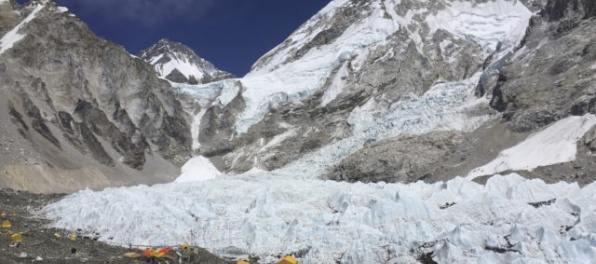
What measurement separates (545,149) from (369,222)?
29.9 meters

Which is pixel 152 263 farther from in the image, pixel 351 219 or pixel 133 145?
pixel 133 145

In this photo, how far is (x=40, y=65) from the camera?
91.8 m

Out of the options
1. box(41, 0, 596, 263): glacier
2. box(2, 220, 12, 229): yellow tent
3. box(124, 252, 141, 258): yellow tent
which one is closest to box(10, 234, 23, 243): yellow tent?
box(124, 252, 141, 258): yellow tent

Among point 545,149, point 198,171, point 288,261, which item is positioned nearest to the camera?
point 288,261

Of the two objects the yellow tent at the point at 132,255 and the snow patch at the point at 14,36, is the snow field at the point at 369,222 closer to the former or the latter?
the yellow tent at the point at 132,255

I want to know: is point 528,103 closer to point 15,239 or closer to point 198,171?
point 198,171

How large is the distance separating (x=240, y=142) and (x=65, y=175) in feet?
105

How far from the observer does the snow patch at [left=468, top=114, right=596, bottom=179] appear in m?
50.4

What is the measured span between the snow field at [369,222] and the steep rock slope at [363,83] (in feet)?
120

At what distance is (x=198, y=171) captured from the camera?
299ft

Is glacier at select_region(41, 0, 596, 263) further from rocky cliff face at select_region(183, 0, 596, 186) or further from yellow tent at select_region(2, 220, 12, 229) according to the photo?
rocky cliff face at select_region(183, 0, 596, 186)

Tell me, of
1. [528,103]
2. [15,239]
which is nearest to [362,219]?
[15,239]

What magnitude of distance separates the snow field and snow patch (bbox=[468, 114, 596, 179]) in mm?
17551

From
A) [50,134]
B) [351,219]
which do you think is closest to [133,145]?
[50,134]
